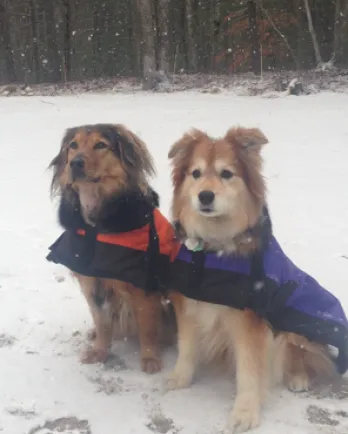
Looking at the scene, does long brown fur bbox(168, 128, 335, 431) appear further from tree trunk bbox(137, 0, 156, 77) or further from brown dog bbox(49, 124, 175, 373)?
tree trunk bbox(137, 0, 156, 77)

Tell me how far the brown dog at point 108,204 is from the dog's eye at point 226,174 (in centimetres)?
70

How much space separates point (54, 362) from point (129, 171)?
4.68ft

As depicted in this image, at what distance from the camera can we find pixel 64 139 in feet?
13.3

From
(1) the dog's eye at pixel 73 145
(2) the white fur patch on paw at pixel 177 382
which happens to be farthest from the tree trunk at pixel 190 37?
(2) the white fur patch on paw at pixel 177 382

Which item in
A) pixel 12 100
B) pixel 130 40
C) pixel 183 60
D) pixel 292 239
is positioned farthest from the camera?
pixel 130 40

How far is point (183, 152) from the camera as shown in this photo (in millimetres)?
3473

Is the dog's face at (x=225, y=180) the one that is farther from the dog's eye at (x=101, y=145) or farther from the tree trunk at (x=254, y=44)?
the tree trunk at (x=254, y=44)

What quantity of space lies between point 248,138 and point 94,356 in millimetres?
1867

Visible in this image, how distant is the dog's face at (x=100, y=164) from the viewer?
3758mm

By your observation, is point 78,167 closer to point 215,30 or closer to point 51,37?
point 215,30

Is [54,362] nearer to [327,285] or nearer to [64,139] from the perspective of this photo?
[64,139]

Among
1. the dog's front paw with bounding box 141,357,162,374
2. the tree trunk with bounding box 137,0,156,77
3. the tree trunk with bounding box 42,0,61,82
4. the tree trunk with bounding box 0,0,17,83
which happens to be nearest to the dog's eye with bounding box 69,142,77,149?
the dog's front paw with bounding box 141,357,162,374

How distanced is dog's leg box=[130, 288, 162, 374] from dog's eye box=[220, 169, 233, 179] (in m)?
1.03

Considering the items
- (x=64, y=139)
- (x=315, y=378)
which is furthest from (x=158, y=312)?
(x=64, y=139)
